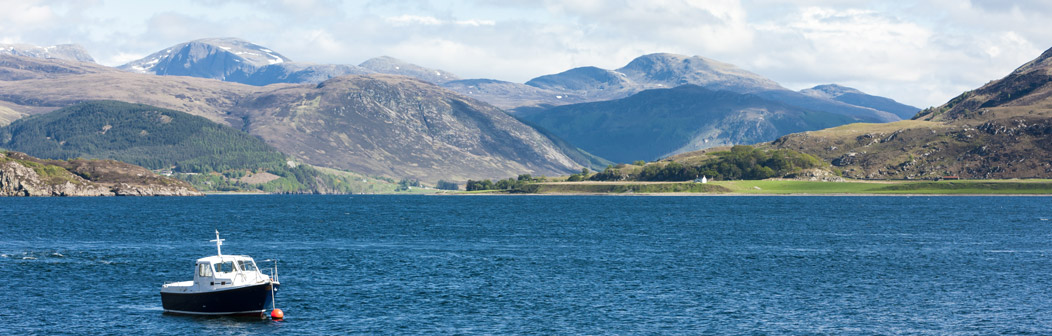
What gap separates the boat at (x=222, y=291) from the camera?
2908 inches

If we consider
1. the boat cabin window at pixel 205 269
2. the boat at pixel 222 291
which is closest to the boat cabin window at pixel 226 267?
the boat at pixel 222 291

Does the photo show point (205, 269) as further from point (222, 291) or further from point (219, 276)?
point (222, 291)

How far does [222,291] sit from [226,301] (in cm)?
99

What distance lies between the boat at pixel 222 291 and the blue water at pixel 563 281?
3.81 feet

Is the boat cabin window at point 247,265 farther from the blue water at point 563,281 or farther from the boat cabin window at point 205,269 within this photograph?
the blue water at point 563,281

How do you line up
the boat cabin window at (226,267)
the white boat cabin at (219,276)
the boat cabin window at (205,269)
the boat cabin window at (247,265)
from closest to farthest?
1. the white boat cabin at (219,276)
2. the boat cabin window at (205,269)
3. the boat cabin window at (226,267)
4. the boat cabin window at (247,265)

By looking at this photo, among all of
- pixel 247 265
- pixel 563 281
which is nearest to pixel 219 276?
pixel 247 265

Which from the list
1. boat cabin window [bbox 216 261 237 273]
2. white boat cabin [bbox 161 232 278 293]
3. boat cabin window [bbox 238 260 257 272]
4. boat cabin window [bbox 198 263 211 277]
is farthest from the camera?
boat cabin window [bbox 238 260 257 272]

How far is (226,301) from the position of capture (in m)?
74.2

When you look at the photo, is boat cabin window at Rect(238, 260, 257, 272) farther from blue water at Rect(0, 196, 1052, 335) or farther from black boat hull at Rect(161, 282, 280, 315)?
blue water at Rect(0, 196, 1052, 335)

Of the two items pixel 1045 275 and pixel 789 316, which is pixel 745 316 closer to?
pixel 789 316

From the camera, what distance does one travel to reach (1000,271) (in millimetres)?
103062

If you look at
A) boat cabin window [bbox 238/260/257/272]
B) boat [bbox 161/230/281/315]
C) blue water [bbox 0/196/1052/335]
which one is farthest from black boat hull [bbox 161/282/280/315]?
boat cabin window [bbox 238/260/257/272]

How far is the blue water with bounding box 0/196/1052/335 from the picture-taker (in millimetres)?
72938
